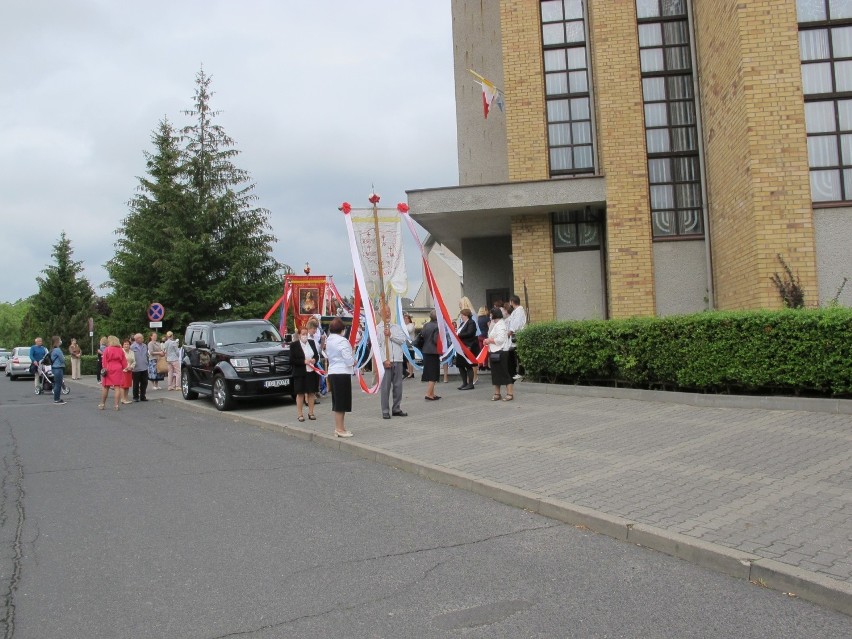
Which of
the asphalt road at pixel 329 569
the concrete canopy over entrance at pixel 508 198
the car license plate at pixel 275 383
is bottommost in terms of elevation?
the asphalt road at pixel 329 569

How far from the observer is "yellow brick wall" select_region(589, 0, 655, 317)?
→ 16.5 metres

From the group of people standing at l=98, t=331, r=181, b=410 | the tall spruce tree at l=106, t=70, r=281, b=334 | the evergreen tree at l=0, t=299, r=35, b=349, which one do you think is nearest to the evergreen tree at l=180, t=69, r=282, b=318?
the tall spruce tree at l=106, t=70, r=281, b=334

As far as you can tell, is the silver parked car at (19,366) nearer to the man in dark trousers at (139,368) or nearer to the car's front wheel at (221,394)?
the man in dark trousers at (139,368)

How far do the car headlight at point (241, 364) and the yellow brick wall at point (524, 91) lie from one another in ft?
26.4

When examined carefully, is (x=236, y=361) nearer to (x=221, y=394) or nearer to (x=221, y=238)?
(x=221, y=394)

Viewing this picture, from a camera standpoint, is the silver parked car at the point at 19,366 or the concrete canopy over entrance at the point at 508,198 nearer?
the concrete canopy over entrance at the point at 508,198

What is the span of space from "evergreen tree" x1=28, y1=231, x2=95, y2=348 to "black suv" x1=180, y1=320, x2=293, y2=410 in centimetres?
3971

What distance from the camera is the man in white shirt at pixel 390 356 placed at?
10.9 m

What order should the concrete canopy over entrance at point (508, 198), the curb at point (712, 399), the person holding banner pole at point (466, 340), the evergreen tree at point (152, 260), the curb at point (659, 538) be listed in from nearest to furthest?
the curb at point (659, 538), the curb at point (712, 399), the person holding banner pole at point (466, 340), the concrete canopy over entrance at point (508, 198), the evergreen tree at point (152, 260)

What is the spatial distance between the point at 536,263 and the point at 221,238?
21498mm

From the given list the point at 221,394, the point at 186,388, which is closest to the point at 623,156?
the point at 221,394

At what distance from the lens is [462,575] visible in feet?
14.7

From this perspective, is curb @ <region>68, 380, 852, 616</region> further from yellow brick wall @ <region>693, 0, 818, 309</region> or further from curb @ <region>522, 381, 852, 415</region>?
yellow brick wall @ <region>693, 0, 818, 309</region>

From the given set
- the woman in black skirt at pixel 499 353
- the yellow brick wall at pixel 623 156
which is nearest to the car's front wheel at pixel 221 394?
the woman in black skirt at pixel 499 353
